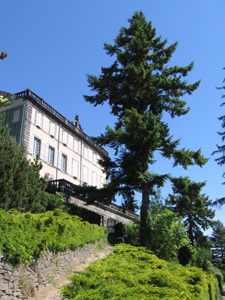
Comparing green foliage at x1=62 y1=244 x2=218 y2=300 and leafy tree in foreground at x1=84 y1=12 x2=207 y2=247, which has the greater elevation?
leafy tree in foreground at x1=84 y1=12 x2=207 y2=247

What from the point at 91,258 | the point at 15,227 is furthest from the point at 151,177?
the point at 15,227

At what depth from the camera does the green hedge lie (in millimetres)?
8039

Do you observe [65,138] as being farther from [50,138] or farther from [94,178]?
[94,178]

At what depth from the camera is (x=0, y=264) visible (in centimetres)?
762

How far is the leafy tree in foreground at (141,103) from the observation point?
735 inches

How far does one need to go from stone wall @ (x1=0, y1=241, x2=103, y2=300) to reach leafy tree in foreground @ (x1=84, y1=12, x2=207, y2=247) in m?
8.45

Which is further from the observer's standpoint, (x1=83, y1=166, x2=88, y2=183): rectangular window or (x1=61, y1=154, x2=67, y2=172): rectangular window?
(x1=83, y1=166, x2=88, y2=183): rectangular window

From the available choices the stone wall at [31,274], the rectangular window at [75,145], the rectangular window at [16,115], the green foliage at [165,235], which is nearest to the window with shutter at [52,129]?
the rectangular window at [16,115]

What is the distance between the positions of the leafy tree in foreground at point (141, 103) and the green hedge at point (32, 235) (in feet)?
23.8

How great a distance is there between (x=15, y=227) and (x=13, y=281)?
4.68 feet

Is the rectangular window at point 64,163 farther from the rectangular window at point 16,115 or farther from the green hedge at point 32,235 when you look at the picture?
the green hedge at point 32,235

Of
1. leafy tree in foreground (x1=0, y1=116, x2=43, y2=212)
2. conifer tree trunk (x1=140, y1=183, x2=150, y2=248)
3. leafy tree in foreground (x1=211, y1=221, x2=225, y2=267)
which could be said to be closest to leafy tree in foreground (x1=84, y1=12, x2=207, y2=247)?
conifer tree trunk (x1=140, y1=183, x2=150, y2=248)

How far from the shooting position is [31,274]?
8.77 m

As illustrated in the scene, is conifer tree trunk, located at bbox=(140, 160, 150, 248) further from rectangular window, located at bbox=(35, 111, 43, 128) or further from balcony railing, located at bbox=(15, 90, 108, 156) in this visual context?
rectangular window, located at bbox=(35, 111, 43, 128)
